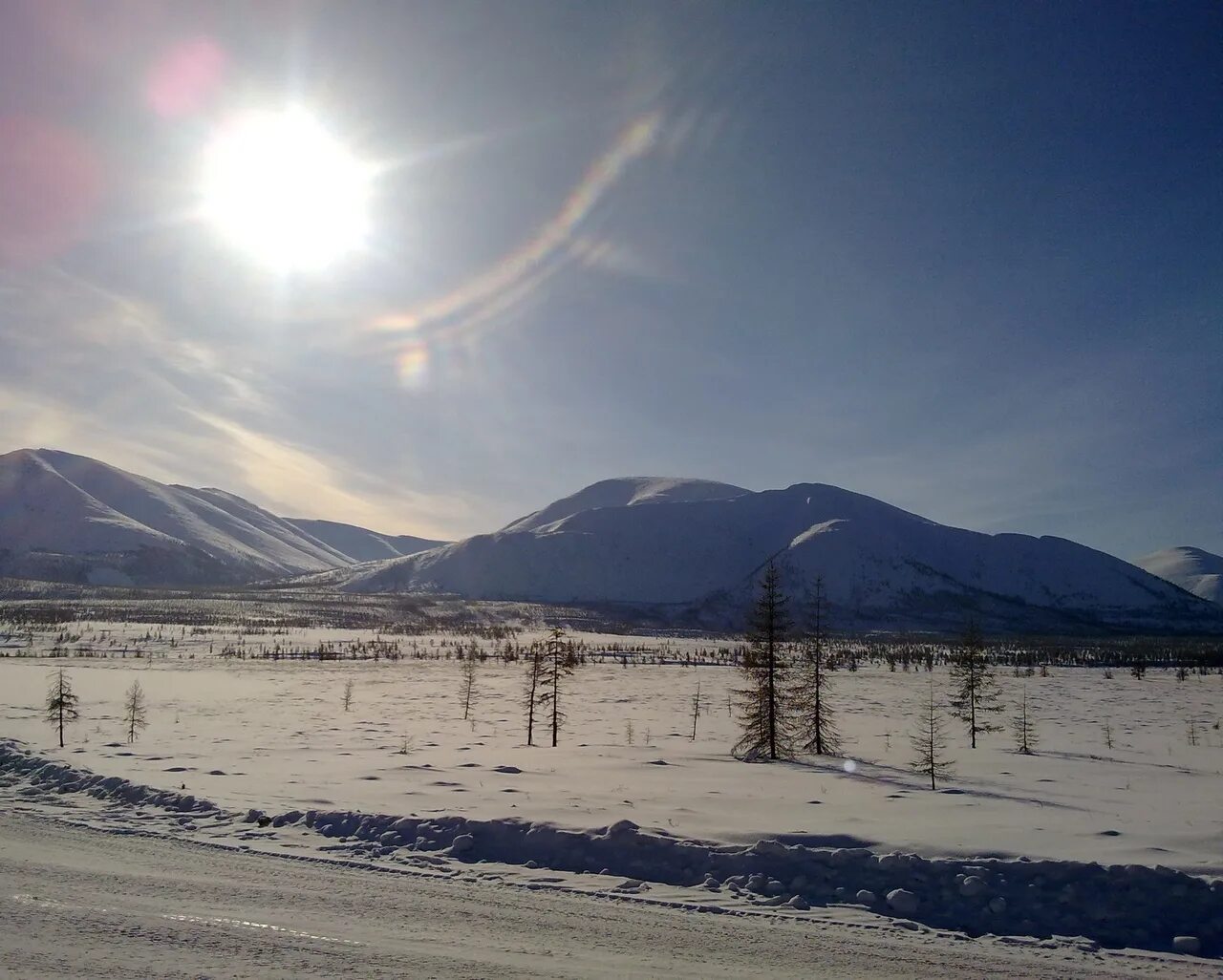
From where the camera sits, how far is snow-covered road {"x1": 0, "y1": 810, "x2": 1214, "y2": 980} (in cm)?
740

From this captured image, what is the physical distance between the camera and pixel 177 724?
28625 millimetres

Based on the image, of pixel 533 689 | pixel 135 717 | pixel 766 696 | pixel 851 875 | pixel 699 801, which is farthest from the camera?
pixel 533 689

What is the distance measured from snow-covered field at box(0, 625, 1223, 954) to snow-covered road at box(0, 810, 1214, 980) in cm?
87

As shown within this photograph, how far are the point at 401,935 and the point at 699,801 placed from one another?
8.61m

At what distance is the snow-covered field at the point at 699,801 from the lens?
397 inches

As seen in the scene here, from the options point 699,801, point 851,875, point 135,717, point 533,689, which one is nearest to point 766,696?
point 533,689

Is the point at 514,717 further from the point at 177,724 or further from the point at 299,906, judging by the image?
the point at 299,906

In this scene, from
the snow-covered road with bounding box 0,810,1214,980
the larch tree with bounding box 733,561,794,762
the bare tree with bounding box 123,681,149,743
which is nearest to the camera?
the snow-covered road with bounding box 0,810,1214,980

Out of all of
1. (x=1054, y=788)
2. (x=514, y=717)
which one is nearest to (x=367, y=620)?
(x=514, y=717)

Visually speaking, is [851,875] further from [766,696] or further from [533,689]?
[533,689]

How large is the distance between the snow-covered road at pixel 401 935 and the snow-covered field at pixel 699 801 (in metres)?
0.87

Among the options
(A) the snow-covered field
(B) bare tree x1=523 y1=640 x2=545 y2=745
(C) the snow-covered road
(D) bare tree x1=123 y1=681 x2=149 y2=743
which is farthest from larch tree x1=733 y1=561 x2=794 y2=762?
(D) bare tree x1=123 y1=681 x2=149 y2=743

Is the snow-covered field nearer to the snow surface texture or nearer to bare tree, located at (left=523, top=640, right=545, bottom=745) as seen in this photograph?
the snow surface texture

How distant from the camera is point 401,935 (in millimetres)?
8250
